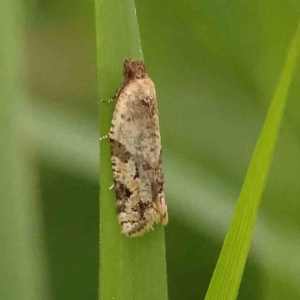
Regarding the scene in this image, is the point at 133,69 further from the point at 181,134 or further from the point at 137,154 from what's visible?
the point at 181,134

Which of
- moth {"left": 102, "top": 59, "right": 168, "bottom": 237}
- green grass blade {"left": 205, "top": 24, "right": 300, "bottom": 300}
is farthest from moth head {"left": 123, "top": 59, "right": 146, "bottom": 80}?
green grass blade {"left": 205, "top": 24, "right": 300, "bottom": 300}

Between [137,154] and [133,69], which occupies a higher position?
[133,69]

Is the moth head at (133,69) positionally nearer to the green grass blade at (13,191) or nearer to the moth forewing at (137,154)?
the moth forewing at (137,154)

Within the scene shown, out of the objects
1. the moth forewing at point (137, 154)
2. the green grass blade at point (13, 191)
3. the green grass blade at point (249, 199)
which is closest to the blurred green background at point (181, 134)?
the green grass blade at point (13, 191)

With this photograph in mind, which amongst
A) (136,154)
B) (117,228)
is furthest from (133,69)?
(117,228)

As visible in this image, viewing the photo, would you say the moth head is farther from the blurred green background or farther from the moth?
the blurred green background

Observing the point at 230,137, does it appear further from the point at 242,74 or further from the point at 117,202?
the point at 117,202

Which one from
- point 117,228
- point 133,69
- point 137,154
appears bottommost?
point 117,228
